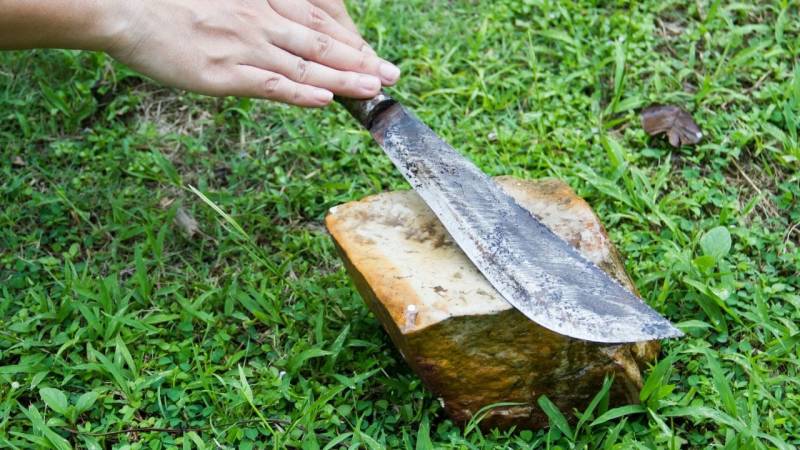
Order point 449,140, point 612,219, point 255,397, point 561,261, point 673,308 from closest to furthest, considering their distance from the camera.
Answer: point 561,261 → point 255,397 → point 673,308 → point 612,219 → point 449,140

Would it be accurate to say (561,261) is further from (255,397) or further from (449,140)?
(449,140)

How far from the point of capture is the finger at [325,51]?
3.03m

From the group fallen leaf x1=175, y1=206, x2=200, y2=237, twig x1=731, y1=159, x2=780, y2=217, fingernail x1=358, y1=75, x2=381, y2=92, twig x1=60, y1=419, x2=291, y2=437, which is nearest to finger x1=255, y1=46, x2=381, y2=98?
fingernail x1=358, y1=75, x2=381, y2=92

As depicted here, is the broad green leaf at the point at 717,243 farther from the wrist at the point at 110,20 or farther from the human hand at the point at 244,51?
the wrist at the point at 110,20

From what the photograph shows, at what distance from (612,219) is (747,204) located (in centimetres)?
55

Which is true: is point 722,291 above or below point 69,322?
above

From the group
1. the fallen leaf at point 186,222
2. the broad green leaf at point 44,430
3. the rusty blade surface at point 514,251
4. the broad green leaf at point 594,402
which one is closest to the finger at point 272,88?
the rusty blade surface at point 514,251

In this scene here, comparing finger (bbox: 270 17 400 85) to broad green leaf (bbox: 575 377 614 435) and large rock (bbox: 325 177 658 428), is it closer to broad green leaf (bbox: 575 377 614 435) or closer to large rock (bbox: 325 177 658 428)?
large rock (bbox: 325 177 658 428)

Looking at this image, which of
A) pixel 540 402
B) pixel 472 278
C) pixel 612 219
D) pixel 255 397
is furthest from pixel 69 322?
pixel 612 219

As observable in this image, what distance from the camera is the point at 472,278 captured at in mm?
2611

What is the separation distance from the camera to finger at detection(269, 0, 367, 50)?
10.3 ft

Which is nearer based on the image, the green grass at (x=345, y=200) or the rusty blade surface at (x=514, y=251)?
the rusty blade surface at (x=514, y=251)

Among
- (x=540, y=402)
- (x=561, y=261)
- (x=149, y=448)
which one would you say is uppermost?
(x=561, y=261)

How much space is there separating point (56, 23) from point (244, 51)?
0.61 m
